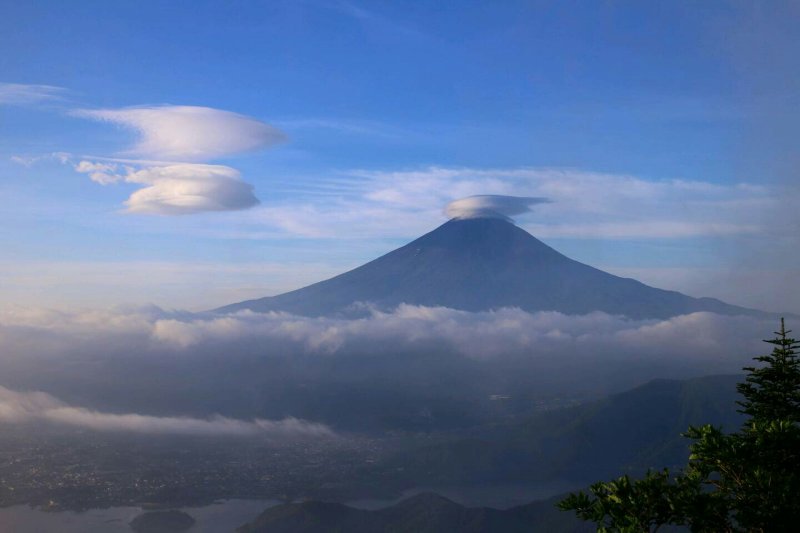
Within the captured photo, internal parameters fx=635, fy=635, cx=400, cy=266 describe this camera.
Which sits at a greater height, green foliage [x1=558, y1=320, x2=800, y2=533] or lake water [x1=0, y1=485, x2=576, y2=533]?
green foliage [x1=558, y1=320, x2=800, y2=533]

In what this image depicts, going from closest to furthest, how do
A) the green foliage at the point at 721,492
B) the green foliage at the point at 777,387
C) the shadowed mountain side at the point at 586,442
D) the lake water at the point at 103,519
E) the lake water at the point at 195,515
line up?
the green foliage at the point at 721,492 < the green foliage at the point at 777,387 < the lake water at the point at 103,519 < the lake water at the point at 195,515 < the shadowed mountain side at the point at 586,442

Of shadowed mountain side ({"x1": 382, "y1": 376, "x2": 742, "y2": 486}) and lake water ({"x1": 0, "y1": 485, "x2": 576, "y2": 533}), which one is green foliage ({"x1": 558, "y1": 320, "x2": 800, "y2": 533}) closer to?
lake water ({"x1": 0, "y1": 485, "x2": 576, "y2": 533})

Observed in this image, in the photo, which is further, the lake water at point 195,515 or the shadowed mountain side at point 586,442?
the shadowed mountain side at point 586,442

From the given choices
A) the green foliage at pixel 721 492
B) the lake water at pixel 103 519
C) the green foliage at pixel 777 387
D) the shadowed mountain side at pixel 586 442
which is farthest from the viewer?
the shadowed mountain side at pixel 586 442

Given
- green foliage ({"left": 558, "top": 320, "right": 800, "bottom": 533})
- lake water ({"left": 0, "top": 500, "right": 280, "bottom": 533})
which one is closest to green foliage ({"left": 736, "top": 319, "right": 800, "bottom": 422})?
green foliage ({"left": 558, "top": 320, "right": 800, "bottom": 533})

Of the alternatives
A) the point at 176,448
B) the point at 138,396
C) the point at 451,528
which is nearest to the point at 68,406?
the point at 138,396

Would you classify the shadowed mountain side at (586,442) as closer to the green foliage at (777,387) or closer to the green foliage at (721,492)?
the green foliage at (777,387)

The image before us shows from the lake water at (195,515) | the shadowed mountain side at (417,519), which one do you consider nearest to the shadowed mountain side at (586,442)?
the lake water at (195,515)

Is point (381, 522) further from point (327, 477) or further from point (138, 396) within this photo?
point (138, 396)

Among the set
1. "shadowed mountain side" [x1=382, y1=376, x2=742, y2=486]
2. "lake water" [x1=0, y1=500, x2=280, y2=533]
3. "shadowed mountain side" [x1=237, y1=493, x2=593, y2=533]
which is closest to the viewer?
"shadowed mountain side" [x1=237, y1=493, x2=593, y2=533]
